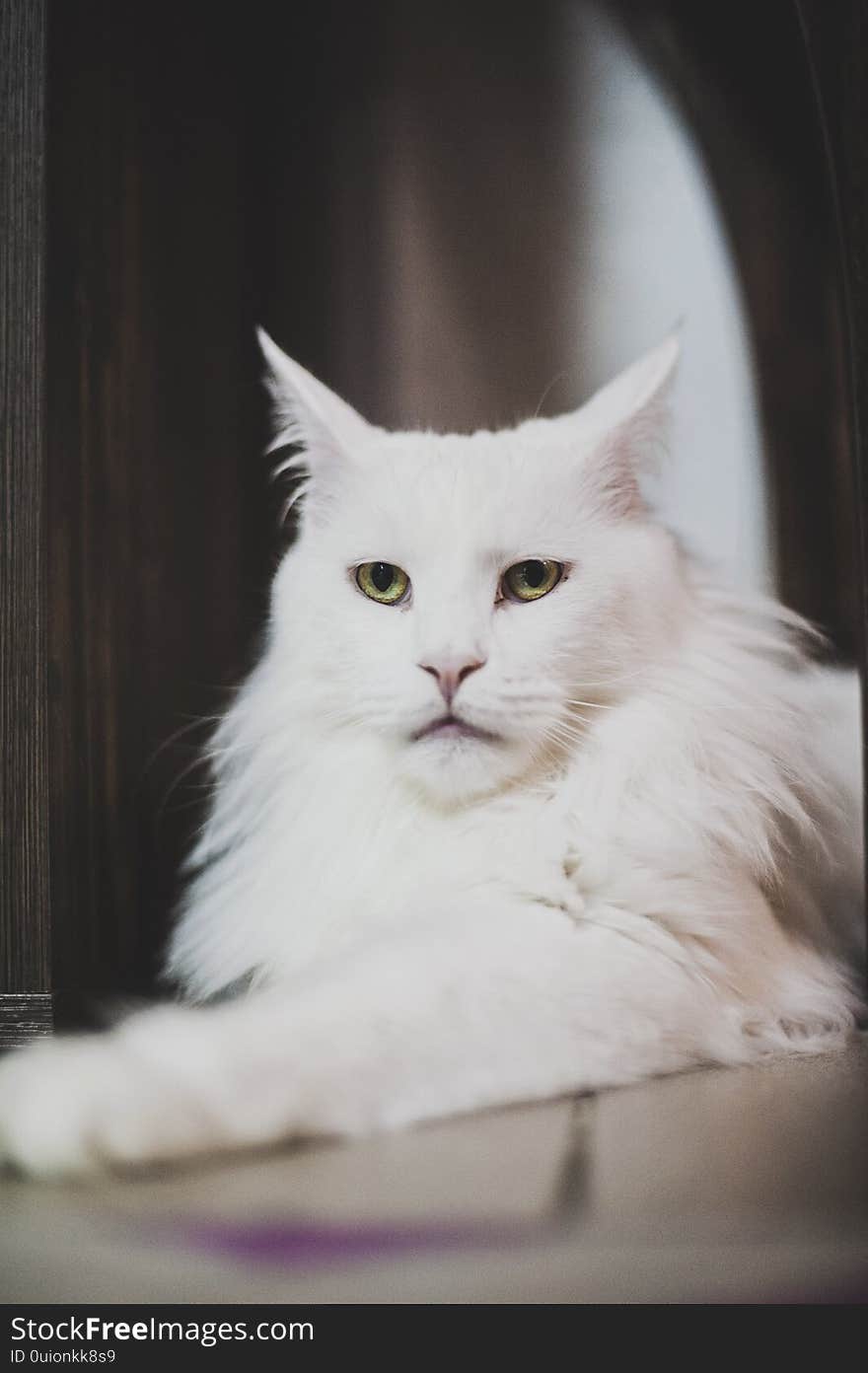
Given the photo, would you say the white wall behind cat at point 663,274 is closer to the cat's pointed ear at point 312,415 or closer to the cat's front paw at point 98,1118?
the cat's pointed ear at point 312,415

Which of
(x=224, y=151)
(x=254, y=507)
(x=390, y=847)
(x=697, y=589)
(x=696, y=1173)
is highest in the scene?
(x=224, y=151)

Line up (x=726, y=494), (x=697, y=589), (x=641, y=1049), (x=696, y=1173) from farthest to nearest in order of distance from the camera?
(x=726, y=494), (x=697, y=589), (x=641, y=1049), (x=696, y=1173)

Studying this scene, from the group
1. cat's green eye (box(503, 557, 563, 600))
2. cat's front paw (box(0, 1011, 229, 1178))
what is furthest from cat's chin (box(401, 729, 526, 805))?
cat's front paw (box(0, 1011, 229, 1178))

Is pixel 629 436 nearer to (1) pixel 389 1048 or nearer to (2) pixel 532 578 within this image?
(2) pixel 532 578

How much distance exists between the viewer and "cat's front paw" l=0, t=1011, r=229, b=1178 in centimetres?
72

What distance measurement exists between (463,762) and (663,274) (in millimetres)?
659

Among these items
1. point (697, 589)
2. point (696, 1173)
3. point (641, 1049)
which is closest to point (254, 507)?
point (697, 589)

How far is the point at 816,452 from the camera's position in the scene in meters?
1.25

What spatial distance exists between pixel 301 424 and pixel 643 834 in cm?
57

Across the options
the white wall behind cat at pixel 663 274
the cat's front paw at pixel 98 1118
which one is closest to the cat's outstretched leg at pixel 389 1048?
the cat's front paw at pixel 98 1118

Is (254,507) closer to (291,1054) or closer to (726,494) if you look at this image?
(726,494)

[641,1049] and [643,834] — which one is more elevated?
[643,834]

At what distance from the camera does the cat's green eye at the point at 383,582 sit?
3.66ft

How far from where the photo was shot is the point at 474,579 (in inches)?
42.0
